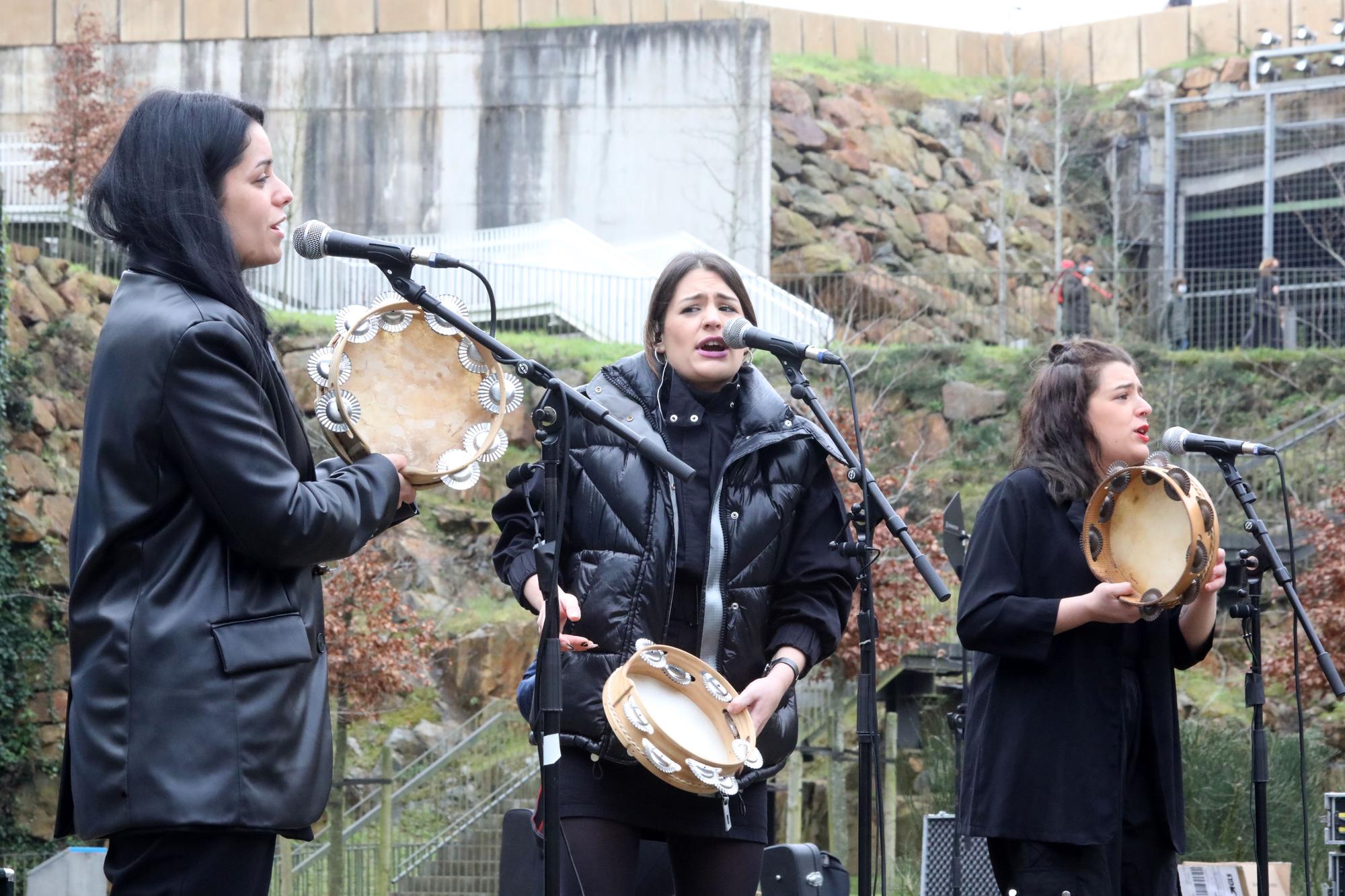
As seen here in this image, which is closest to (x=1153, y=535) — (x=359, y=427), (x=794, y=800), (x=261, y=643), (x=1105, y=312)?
(x=359, y=427)

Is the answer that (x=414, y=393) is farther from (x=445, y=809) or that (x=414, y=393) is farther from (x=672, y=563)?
(x=445, y=809)

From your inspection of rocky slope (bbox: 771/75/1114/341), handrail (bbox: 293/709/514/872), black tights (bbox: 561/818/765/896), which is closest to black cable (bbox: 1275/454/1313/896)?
black tights (bbox: 561/818/765/896)

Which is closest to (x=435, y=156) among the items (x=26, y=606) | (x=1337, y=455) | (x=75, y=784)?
(x=26, y=606)

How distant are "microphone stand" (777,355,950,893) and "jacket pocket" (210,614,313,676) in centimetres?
163

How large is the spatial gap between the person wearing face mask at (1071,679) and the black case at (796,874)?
1.75 feet

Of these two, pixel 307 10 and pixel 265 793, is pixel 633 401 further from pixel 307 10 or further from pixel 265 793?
pixel 307 10

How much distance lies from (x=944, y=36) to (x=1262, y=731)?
27.9 meters

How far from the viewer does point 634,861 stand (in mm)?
3984

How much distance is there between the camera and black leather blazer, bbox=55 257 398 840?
9.36 feet

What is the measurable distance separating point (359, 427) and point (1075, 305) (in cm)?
2288

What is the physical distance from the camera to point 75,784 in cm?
289

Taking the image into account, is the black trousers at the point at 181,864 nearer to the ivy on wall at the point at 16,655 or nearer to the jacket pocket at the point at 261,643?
the jacket pocket at the point at 261,643

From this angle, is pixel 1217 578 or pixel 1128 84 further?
pixel 1128 84

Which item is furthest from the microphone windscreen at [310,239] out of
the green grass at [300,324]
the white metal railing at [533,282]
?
the white metal railing at [533,282]
